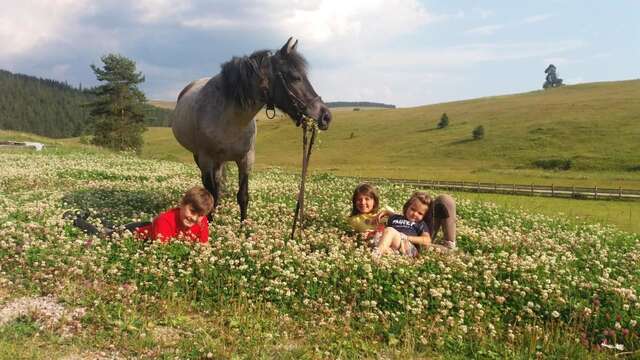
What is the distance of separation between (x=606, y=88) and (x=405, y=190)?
17045 cm

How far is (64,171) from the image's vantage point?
2403cm

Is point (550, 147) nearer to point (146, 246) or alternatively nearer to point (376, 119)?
point (376, 119)

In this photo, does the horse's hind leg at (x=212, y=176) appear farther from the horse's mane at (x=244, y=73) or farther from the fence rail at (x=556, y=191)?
→ the fence rail at (x=556, y=191)

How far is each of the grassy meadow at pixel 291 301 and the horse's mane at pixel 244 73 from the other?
9.46 ft

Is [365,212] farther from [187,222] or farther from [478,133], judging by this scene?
[478,133]

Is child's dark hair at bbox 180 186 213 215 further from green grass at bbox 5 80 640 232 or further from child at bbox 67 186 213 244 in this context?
green grass at bbox 5 80 640 232

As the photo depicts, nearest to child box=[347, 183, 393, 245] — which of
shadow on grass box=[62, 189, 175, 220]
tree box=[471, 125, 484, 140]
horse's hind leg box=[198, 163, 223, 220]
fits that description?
horse's hind leg box=[198, 163, 223, 220]

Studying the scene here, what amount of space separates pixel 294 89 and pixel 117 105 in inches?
3000

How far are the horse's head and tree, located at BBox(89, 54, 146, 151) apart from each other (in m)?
72.9

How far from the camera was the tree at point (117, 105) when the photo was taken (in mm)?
79062

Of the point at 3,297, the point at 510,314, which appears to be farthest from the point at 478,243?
the point at 3,297

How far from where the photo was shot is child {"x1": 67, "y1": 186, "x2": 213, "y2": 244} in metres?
9.53

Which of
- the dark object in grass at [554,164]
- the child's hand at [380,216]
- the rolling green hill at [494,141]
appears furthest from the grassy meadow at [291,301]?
the dark object in grass at [554,164]

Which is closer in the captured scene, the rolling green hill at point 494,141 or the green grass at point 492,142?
the green grass at point 492,142
